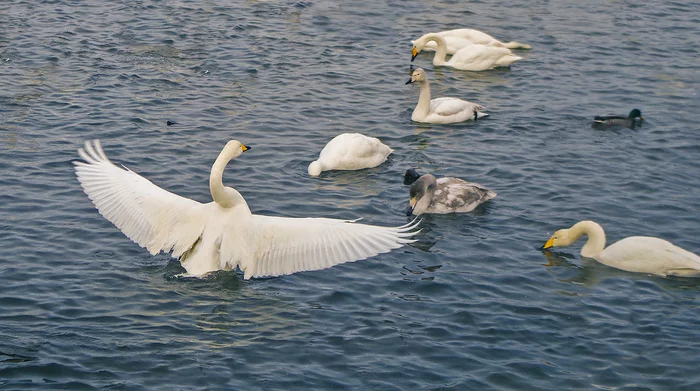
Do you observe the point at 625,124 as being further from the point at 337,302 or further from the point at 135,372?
the point at 135,372

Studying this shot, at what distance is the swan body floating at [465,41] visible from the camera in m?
24.1

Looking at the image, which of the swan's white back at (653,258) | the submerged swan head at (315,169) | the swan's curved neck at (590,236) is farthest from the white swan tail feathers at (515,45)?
the swan's white back at (653,258)

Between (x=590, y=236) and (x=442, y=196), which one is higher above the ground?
(x=442, y=196)

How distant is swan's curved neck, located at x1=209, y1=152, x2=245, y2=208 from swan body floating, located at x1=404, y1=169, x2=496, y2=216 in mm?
2830

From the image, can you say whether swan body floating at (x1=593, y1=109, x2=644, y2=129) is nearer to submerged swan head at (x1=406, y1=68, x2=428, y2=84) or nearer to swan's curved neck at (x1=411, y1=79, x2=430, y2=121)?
swan's curved neck at (x1=411, y1=79, x2=430, y2=121)

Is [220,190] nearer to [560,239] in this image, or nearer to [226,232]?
[226,232]

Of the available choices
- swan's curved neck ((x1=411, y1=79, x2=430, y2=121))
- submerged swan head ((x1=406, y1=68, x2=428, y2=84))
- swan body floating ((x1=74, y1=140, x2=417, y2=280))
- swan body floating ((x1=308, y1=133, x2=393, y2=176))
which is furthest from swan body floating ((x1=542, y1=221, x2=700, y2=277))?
submerged swan head ((x1=406, y1=68, x2=428, y2=84))

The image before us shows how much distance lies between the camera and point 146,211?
13.4 meters

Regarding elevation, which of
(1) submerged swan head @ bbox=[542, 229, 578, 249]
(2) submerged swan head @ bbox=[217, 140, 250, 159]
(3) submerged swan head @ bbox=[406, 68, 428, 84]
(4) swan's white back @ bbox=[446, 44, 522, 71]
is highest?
(2) submerged swan head @ bbox=[217, 140, 250, 159]

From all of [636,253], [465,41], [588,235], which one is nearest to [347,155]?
[588,235]

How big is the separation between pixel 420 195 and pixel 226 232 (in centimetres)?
327

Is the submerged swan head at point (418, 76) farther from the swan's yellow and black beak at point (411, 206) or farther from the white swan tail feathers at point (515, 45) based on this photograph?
the swan's yellow and black beak at point (411, 206)

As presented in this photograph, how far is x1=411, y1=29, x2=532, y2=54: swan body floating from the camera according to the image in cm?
2412

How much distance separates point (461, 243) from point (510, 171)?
3092 millimetres
